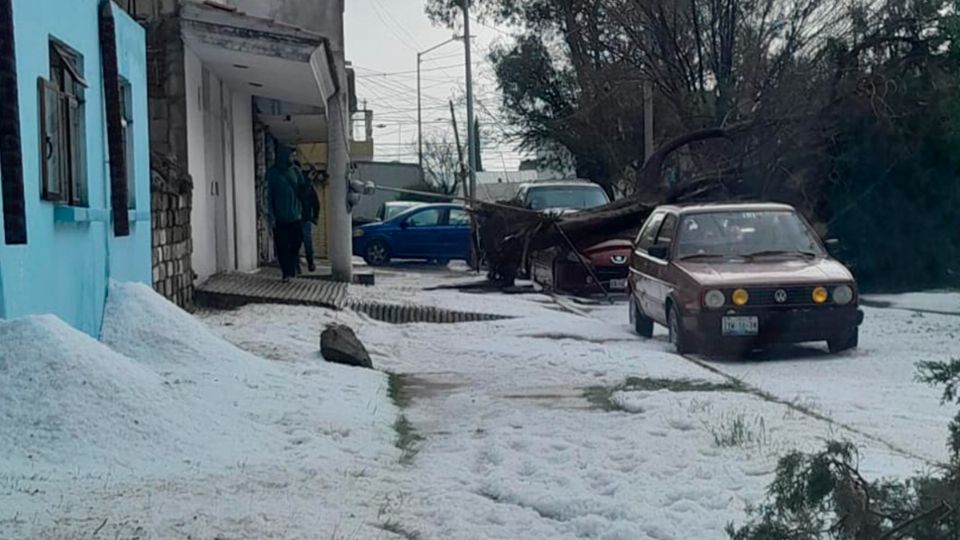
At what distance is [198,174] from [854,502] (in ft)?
42.9

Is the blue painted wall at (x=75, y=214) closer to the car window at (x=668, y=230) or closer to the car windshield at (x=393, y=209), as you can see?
the car window at (x=668, y=230)

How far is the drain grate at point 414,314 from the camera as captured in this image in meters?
15.0

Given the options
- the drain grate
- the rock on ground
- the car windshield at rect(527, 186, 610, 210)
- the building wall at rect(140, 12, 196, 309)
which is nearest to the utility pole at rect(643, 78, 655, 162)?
the car windshield at rect(527, 186, 610, 210)

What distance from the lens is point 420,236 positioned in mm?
29359

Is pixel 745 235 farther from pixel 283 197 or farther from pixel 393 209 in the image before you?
pixel 393 209

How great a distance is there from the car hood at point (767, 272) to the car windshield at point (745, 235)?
0.83ft

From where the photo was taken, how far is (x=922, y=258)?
62.0ft

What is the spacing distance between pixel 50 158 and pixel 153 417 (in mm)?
2576

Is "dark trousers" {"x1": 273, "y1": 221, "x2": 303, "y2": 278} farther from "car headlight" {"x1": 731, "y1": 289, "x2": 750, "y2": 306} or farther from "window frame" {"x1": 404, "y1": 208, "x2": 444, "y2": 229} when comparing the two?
"window frame" {"x1": 404, "y1": 208, "x2": 444, "y2": 229}

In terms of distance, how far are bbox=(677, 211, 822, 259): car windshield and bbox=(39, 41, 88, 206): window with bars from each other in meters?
6.21

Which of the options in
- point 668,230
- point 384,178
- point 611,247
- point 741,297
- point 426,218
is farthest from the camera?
point 384,178

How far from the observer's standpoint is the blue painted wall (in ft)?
25.2

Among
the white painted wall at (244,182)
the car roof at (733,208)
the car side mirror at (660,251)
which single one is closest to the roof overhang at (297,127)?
the white painted wall at (244,182)

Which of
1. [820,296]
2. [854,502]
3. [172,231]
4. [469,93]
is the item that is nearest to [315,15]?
[172,231]
